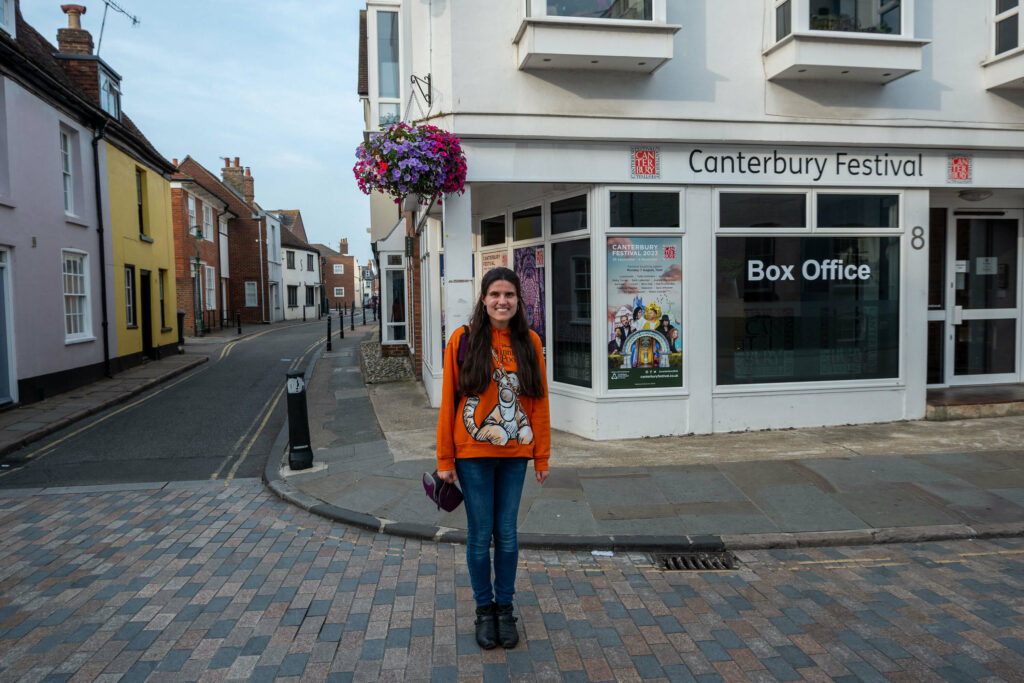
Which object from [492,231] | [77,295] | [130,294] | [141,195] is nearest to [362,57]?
[141,195]

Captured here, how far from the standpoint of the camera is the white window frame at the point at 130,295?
1659cm

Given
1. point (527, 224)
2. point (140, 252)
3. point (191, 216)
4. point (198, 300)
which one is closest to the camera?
point (527, 224)

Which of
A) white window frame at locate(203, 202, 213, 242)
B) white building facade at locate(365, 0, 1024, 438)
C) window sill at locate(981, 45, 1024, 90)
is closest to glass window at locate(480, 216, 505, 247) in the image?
white building facade at locate(365, 0, 1024, 438)

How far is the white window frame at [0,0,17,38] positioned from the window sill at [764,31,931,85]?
13053 mm

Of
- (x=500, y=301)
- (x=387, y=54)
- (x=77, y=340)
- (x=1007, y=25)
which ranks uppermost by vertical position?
(x=387, y=54)

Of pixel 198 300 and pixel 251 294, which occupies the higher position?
pixel 251 294

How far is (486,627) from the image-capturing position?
3453 millimetres

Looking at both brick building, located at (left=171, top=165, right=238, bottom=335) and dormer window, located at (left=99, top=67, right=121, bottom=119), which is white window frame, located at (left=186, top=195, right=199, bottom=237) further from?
dormer window, located at (left=99, top=67, right=121, bottom=119)

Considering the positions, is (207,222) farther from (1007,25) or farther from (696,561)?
(696,561)

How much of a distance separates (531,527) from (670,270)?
4011mm

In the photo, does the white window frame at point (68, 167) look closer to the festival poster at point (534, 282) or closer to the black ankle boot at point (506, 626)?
the festival poster at point (534, 282)

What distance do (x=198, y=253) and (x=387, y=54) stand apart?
18.6m

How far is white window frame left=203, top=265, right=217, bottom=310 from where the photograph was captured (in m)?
30.9

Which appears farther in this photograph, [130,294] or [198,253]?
[198,253]
